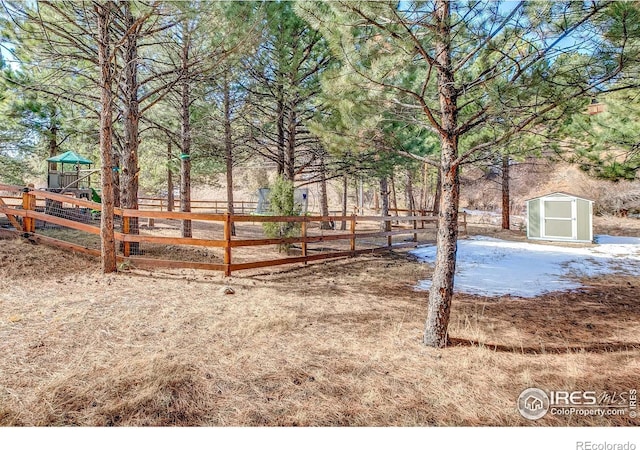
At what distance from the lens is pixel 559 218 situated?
11.2 metres

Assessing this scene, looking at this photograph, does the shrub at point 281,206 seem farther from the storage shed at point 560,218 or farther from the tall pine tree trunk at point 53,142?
the tall pine tree trunk at point 53,142

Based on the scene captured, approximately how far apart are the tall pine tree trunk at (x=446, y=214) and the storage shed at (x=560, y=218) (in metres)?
10.8

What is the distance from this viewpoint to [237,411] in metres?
1.80

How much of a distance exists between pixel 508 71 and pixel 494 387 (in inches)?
101

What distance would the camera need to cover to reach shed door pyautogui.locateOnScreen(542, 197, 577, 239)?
1088 cm

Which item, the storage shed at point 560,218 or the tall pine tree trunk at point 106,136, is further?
the storage shed at point 560,218

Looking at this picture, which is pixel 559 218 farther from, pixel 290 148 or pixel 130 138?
pixel 130 138

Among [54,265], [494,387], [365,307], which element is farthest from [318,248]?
[494,387]

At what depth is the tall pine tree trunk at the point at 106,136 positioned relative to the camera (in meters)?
4.41

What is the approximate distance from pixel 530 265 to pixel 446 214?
5509 millimetres

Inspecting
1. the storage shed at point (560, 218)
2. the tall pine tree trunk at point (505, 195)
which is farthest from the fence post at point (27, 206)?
the tall pine tree trunk at point (505, 195)

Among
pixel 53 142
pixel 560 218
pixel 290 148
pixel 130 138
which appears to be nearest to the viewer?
pixel 130 138

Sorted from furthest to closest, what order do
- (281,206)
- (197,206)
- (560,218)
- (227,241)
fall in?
(197,206), (560,218), (281,206), (227,241)

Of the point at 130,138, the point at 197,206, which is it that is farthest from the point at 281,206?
→ the point at 197,206
